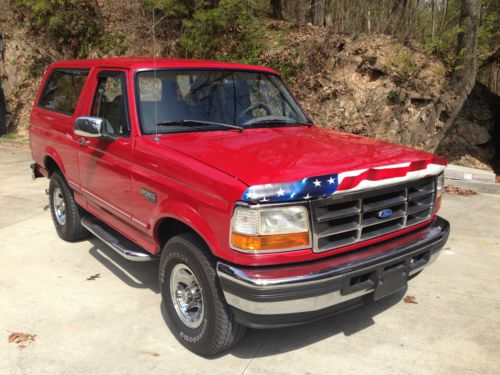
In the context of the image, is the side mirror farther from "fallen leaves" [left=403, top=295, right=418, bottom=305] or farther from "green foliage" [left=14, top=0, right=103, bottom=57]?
"green foliage" [left=14, top=0, right=103, bottom=57]

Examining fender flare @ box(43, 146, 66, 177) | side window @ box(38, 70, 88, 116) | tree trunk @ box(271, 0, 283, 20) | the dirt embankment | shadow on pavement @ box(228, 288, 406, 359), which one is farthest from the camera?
tree trunk @ box(271, 0, 283, 20)

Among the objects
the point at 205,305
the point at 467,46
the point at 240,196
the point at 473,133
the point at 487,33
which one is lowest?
the point at 473,133

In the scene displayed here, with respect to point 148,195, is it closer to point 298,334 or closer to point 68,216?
point 298,334

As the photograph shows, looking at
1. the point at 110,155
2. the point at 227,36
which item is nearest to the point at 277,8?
the point at 227,36

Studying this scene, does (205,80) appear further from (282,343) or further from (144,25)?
(144,25)

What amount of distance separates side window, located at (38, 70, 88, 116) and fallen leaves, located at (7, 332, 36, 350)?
2.24 meters

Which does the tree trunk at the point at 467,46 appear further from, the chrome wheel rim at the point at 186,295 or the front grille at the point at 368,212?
the chrome wheel rim at the point at 186,295

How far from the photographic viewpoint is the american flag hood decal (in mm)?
2561

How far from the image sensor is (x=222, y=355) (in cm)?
322

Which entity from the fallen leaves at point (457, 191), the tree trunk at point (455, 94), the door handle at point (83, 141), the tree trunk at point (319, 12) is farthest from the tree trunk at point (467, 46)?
the door handle at point (83, 141)

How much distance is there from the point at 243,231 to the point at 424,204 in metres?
1.51

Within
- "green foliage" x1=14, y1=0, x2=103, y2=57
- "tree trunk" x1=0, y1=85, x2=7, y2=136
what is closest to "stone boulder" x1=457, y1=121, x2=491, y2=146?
"green foliage" x1=14, y1=0, x2=103, y2=57

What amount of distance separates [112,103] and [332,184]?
2.32 meters

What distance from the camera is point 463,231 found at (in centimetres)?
579
